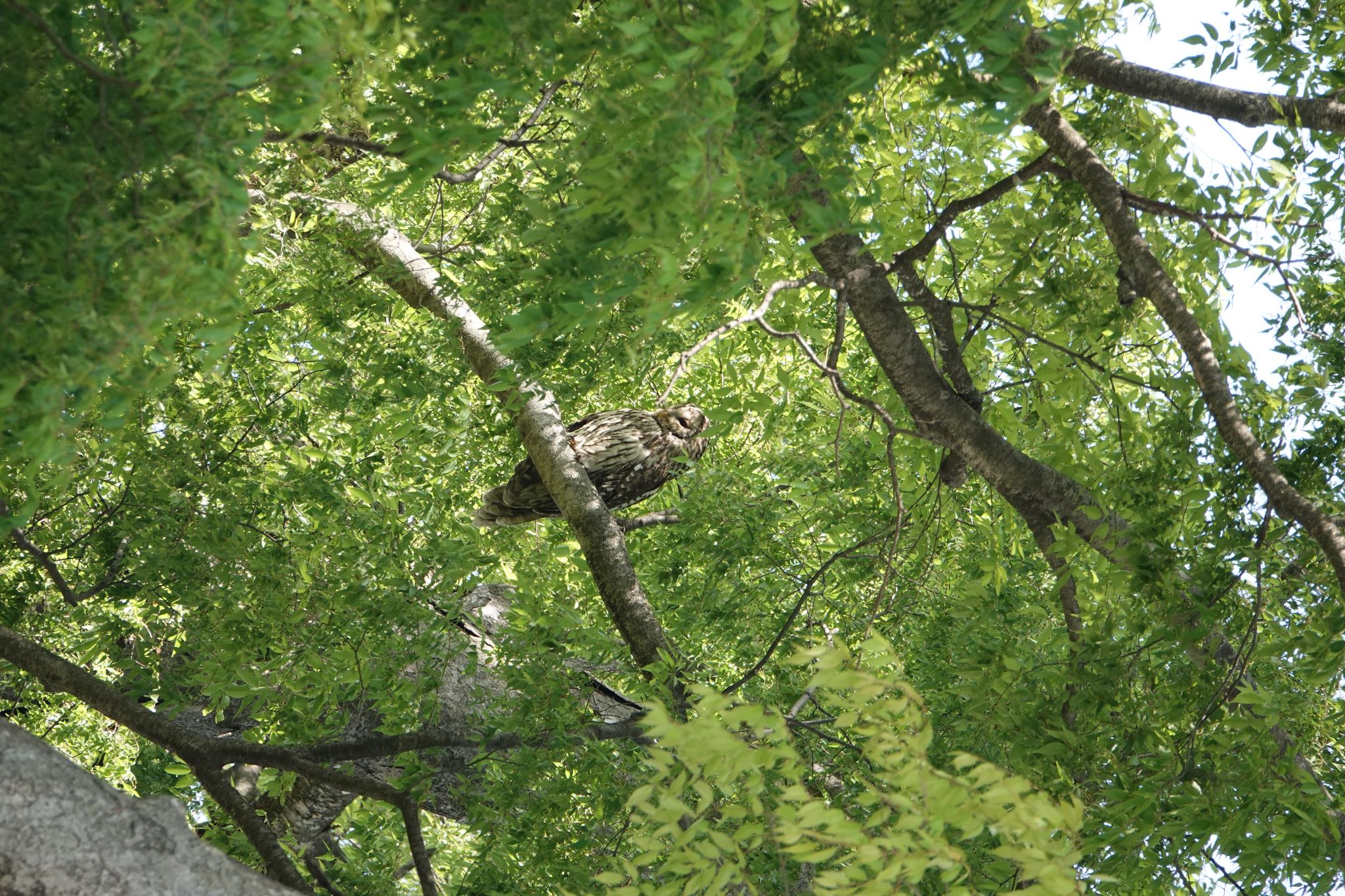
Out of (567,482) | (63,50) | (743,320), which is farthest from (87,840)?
(567,482)

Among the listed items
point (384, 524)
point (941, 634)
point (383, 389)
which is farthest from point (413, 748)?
point (941, 634)

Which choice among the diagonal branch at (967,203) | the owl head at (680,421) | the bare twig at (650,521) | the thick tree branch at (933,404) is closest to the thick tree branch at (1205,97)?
the diagonal branch at (967,203)

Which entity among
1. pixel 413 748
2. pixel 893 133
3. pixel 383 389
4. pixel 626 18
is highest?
pixel 893 133

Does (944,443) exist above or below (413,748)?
above

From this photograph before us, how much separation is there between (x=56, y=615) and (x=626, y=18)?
15.7ft

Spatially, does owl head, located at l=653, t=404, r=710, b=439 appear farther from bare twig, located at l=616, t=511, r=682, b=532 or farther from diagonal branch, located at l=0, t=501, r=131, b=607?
diagonal branch, located at l=0, t=501, r=131, b=607

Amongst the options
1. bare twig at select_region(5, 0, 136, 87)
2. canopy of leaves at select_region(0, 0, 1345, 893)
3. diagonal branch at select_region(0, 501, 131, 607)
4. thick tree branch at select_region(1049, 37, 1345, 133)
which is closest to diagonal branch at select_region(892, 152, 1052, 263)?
canopy of leaves at select_region(0, 0, 1345, 893)

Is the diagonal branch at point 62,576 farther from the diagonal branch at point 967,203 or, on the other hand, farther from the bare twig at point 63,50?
the diagonal branch at point 967,203

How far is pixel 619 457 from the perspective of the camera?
15.9 feet

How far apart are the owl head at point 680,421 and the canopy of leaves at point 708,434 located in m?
0.39

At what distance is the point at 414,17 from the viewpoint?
1997 millimetres

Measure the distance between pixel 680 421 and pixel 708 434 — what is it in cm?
25

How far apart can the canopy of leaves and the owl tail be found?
0.21m

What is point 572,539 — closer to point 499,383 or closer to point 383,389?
point 383,389
